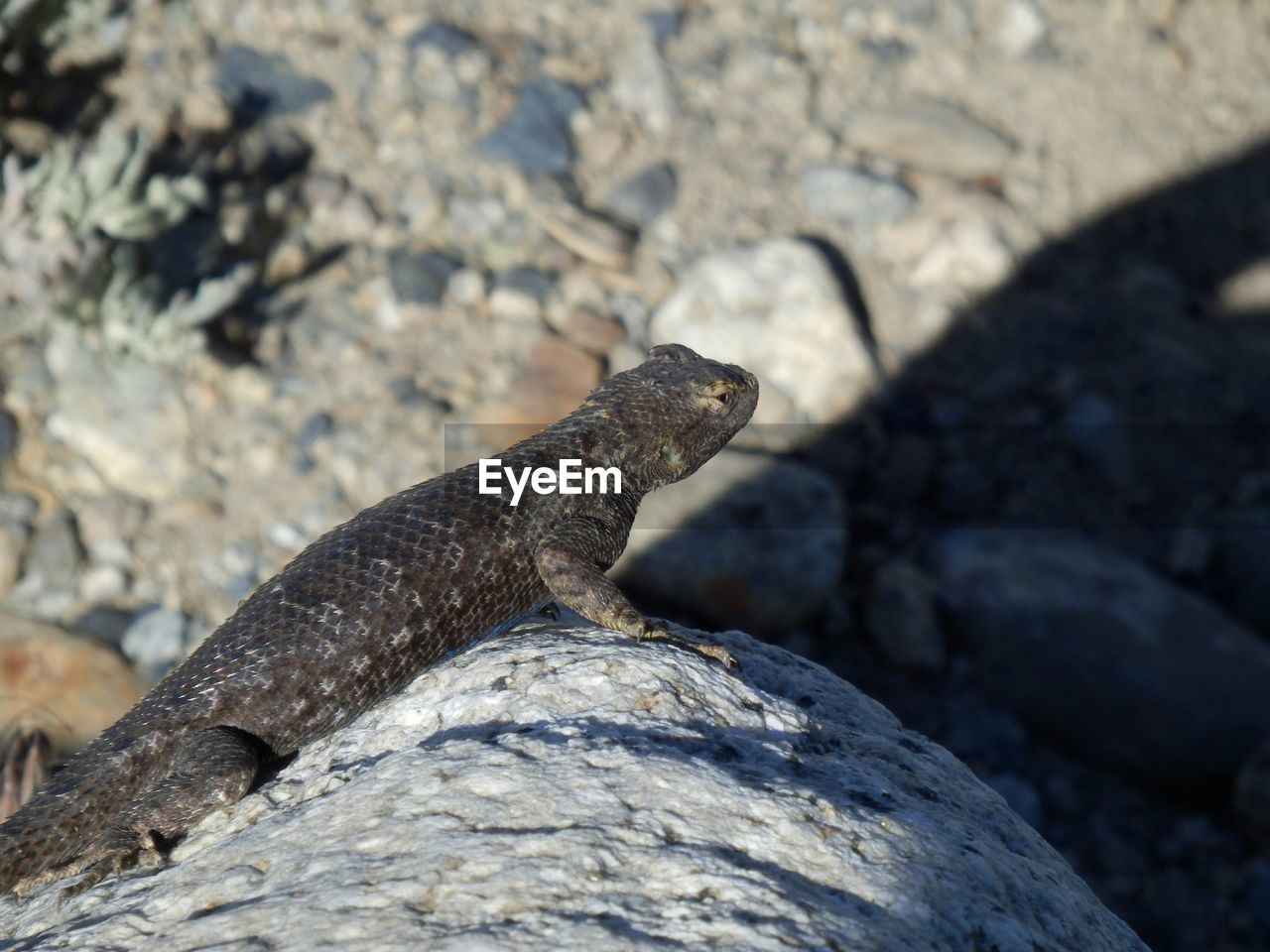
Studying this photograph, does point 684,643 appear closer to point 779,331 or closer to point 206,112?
point 779,331

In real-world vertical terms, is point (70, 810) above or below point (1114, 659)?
below

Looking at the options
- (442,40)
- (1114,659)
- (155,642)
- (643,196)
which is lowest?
(155,642)

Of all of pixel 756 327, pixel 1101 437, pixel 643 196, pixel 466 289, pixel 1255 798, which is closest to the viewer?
pixel 1255 798

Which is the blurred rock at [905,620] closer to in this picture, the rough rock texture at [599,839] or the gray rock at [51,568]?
the rough rock texture at [599,839]

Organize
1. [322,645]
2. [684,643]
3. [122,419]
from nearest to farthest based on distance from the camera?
[684,643], [322,645], [122,419]

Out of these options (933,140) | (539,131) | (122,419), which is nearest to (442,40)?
(539,131)

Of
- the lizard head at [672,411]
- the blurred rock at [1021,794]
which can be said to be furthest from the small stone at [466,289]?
the blurred rock at [1021,794]

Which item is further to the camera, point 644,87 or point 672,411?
point 644,87

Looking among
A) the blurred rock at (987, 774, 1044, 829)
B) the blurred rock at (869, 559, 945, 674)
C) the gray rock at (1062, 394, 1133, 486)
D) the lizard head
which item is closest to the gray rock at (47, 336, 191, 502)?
the lizard head
